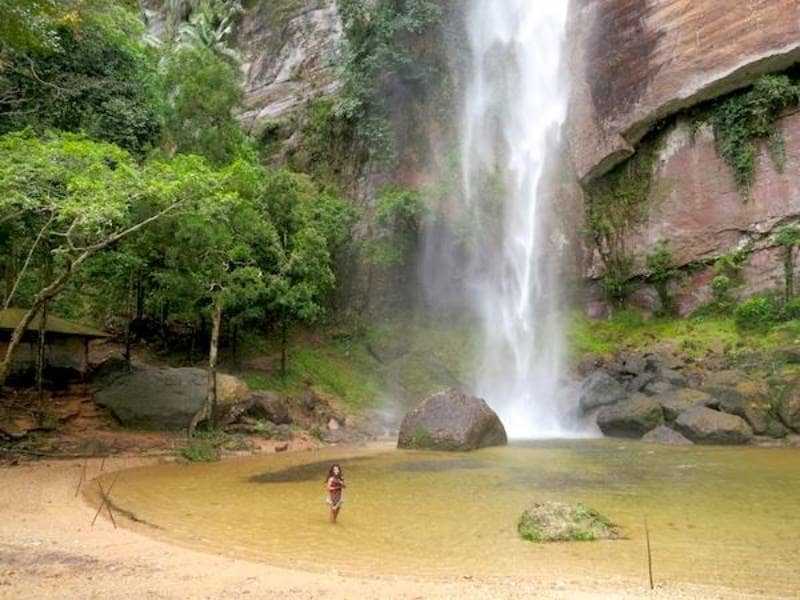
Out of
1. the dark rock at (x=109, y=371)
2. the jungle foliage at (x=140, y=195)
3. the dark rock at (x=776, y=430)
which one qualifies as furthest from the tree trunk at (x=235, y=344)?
the dark rock at (x=776, y=430)

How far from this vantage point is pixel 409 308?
32250mm

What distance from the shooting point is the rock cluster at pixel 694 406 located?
1770 cm

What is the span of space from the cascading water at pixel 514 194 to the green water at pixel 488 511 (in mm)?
11843

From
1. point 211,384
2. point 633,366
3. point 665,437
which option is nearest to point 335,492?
point 211,384

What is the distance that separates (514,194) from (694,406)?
52.3 feet

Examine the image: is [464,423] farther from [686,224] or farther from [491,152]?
[491,152]

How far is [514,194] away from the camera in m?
32.1

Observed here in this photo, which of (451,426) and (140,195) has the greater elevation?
(140,195)

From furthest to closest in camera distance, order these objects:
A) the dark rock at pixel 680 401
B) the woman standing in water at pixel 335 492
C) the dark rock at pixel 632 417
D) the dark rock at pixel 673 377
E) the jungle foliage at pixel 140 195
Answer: the dark rock at pixel 673 377
the dark rock at pixel 632 417
the dark rock at pixel 680 401
the jungle foliage at pixel 140 195
the woman standing in water at pixel 335 492

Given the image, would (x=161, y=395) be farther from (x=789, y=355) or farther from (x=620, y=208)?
(x=620, y=208)

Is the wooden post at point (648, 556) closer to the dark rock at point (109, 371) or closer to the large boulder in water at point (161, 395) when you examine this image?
the large boulder in water at point (161, 395)

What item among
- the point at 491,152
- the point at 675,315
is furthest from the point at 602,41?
the point at 675,315

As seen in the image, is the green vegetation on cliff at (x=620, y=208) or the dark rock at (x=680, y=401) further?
the green vegetation on cliff at (x=620, y=208)

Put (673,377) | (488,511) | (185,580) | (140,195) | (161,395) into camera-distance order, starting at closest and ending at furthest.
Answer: (185,580)
(488,511)
(140,195)
(161,395)
(673,377)
